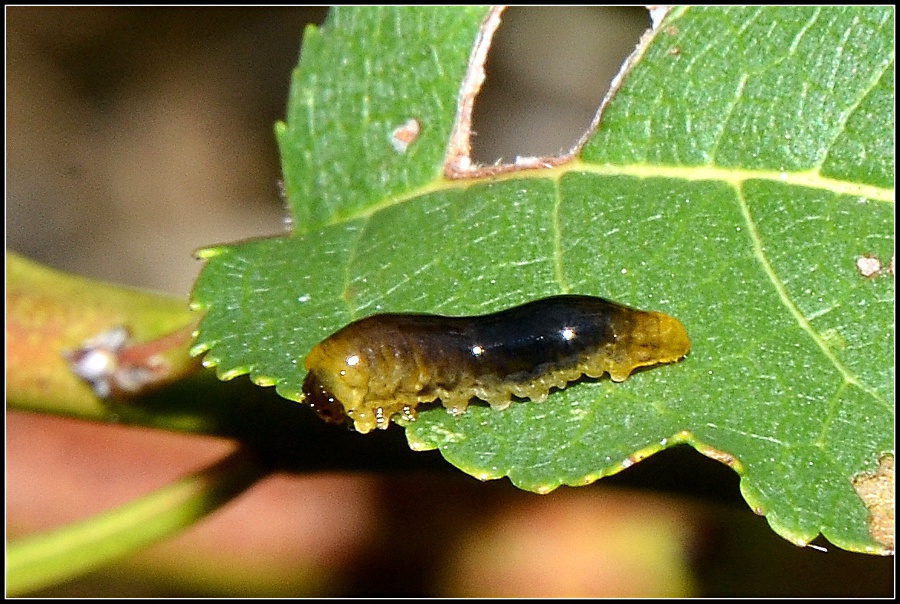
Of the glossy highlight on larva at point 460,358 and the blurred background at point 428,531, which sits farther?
the blurred background at point 428,531

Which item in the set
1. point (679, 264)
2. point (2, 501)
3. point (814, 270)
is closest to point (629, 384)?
point (679, 264)

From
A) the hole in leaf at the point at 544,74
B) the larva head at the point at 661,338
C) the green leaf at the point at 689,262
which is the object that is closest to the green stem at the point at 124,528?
the green leaf at the point at 689,262

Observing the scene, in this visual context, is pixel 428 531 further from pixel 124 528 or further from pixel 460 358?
pixel 124 528

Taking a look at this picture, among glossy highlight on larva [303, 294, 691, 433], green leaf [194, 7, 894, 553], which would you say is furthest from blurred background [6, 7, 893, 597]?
glossy highlight on larva [303, 294, 691, 433]

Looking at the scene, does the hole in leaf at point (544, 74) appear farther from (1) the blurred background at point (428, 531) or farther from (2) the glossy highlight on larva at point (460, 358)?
(2) the glossy highlight on larva at point (460, 358)

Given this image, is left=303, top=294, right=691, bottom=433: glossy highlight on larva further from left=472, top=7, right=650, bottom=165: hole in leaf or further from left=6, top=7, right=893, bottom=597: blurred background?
left=472, top=7, right=650, bottom=165: hole in leaf

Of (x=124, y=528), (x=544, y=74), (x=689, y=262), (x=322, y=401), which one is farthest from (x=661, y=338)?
(x=544, y=74)
